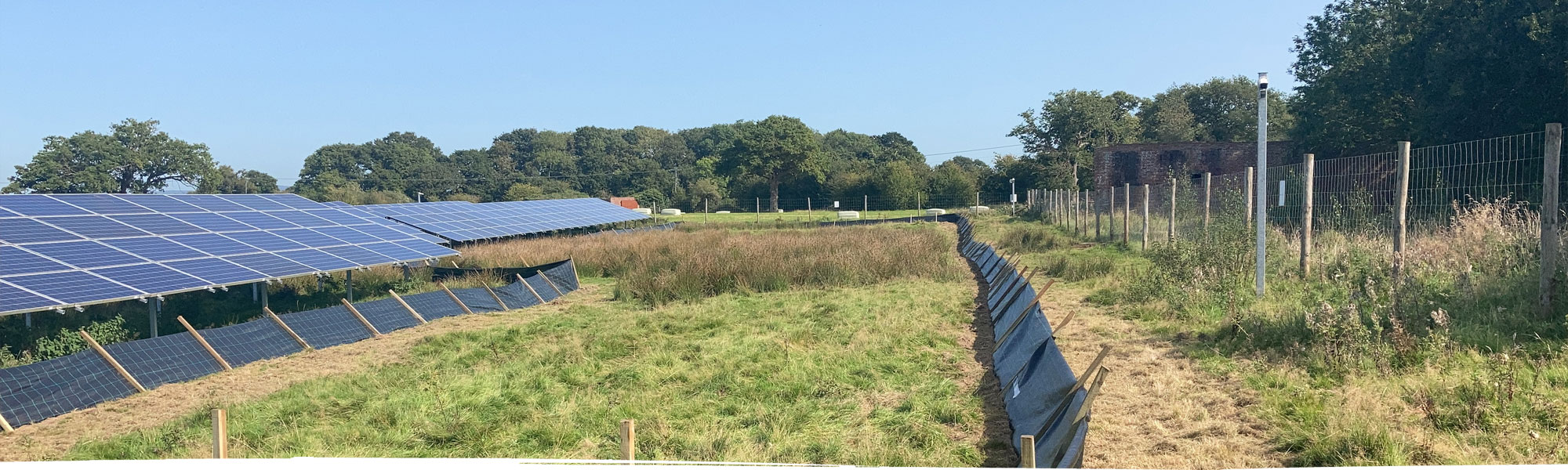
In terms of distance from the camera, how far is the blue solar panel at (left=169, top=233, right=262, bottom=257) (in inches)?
469

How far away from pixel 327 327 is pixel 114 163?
67.2 metres

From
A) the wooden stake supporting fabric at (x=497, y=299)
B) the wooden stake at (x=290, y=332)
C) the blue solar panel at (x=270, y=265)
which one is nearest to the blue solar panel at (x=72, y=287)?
the wooden stake at (x=290, y=332)

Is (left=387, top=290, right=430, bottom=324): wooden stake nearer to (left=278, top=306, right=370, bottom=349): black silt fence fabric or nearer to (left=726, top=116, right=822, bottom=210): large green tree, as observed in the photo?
(left=278, top=306, right=370, bottom=349): black silt fence fabric

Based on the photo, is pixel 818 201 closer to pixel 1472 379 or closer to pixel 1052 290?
pixel 1052 290

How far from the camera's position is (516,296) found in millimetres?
13500

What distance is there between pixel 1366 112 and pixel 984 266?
22.2m

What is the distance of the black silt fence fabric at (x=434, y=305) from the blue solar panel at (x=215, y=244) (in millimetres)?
2502

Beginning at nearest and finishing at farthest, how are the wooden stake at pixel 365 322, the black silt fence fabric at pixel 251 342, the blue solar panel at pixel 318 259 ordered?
the black silt fence fabric at pixel 251 342
the wooden stake at pixel 365 322
the blue solar panel at pixel 318 259

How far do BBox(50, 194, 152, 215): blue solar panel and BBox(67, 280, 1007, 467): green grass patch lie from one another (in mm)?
7719

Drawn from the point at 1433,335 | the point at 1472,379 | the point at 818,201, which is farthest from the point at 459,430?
the point at 818,201

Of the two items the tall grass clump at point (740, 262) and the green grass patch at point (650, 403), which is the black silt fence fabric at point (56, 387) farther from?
the tall grass clump at point (740, 262)

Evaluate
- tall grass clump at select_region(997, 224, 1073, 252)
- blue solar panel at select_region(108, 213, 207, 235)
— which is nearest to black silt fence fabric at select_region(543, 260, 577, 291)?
blue solar panel at select_region(108, 213, 207, 235)

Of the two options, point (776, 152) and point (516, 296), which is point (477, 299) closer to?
point (516, 296)

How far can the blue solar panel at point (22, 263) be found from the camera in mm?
8781
